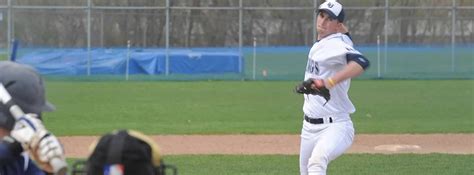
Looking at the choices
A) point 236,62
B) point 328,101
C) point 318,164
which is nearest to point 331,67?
point 328,101

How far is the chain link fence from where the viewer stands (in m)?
36.1

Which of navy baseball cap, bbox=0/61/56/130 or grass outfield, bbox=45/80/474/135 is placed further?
grass outfield, bbox=45/80/474/135

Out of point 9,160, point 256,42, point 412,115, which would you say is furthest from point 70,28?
point 9,160

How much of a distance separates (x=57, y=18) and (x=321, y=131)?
31.1 m

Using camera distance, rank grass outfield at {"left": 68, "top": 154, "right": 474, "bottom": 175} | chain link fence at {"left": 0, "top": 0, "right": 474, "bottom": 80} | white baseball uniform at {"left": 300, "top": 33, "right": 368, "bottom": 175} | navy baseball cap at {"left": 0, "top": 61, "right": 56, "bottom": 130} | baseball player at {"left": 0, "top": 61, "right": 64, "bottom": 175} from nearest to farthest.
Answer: baseball player at {"left": 0, "top": 61, "right": 64, "bottom": 175}, navy baseball cap at {"left": 0, "top": 61, "right": 56, "bottom": 130}, white baseball uniform at {"left": 300, "top": 33, "right": 368, "bottom": 175}, grass outfield at {"left": 68, "top": 154, "right": 474, "bottom": 175}, chain link fence at {"left": 0, "top": 0, "right": 474, "bottom": 80}

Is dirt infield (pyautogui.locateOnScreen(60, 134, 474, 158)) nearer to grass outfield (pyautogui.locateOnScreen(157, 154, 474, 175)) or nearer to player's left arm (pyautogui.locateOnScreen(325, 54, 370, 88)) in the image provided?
grass outfield (pyautogui.locateOnScreen(157, 154, 474, 175))

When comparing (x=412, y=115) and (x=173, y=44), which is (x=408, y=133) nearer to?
(x=412, y=115)

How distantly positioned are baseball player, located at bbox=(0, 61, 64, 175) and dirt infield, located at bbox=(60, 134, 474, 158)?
9.42m

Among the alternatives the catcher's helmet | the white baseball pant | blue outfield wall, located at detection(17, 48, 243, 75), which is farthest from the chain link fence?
the catcher's helmet

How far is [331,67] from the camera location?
6.83 m

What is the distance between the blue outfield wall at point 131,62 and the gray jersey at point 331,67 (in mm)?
27892

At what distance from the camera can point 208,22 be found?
38.1 m

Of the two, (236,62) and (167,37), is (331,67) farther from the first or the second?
(167,37)

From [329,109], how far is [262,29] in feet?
104
